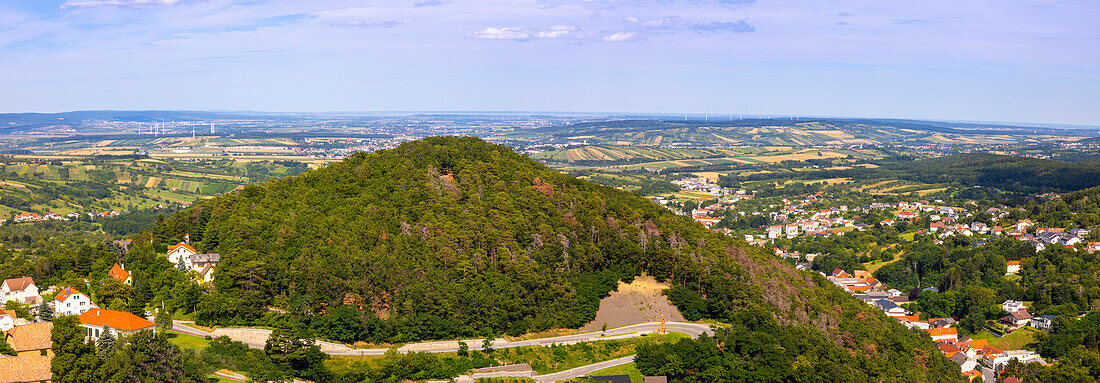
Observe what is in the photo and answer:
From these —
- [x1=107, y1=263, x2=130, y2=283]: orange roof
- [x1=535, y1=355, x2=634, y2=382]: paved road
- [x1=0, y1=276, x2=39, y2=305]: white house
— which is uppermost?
[x1=107, y1=263, x2=130, y2=283]: orange roof

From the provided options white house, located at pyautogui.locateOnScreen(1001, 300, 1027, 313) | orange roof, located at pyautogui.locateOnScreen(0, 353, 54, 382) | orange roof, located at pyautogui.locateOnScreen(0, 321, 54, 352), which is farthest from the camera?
white house, located at pyautogui.locateOnScreen(1001, 300, 1027, 313)

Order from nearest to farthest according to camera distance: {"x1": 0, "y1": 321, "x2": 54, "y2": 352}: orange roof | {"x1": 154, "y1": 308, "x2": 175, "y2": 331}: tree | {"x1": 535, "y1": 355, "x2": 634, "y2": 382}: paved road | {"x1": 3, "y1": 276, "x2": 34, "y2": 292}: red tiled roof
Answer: {"x1": 0, "y1": 321, "x2": 54, "y2": 352}: orange roof < {"x1": 535, "y1": 355, "x2": 634, "y2": 382}: paved road < {"x1": 154, "y1": 308, "x2": 175, "y2": 331}: tree < {"x1": 3, "y1": 276, "x2": 34, "y2": 292}: red tiled roof

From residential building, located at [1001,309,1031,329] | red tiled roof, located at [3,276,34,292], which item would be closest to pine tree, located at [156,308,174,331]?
red tiled roof, located at [3,276,34,292]

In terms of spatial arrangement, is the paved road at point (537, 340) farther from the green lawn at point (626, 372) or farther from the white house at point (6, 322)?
the white house at point (6, 322)

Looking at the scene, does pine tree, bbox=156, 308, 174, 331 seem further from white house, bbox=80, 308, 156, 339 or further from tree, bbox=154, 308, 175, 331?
white house, bbox=80, 308, 156, 339

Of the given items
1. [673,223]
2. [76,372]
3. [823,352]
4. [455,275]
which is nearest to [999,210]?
[673,223]

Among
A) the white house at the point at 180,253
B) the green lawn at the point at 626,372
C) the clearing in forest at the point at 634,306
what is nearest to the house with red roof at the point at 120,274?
the white house at the point at 180,253

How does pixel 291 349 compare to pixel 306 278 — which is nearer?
pixel 291 349

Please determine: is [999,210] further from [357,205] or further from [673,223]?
[357,205]
